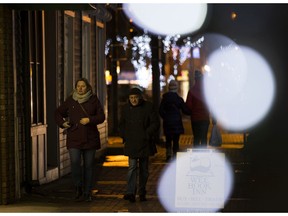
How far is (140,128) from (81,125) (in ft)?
2.82

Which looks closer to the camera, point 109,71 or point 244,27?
point 244,27

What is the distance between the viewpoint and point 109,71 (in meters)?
27.6

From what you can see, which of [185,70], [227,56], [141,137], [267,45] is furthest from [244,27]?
[185,70]

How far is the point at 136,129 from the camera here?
1095 cm

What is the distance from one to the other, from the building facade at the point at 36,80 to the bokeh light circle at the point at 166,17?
7215 mm

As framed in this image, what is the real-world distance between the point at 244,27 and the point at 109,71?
1230cm

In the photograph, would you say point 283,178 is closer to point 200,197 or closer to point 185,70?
point 200,197

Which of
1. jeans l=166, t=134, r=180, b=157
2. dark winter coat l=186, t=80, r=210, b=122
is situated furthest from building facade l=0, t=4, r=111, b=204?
dark winter coat l=186, t=80, r=210, b=122

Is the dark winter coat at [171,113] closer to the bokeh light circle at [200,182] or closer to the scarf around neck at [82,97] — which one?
the scarf around neck at [82,97]

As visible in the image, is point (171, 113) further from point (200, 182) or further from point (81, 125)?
point (200, 182)

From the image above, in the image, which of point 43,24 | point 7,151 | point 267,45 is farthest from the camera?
point 267,45

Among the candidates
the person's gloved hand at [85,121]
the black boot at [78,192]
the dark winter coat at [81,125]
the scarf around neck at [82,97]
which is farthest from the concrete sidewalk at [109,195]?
the scarf around neck at [82,97]

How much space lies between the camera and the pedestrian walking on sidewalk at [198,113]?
1496 centimetres

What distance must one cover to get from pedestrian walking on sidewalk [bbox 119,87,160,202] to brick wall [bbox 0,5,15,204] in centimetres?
161
